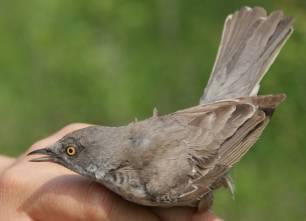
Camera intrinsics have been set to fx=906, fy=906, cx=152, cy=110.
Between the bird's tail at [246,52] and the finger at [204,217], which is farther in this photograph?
the bird's tail at [246,52]

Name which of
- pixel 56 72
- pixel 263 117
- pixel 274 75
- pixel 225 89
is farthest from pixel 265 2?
pixel 263 117

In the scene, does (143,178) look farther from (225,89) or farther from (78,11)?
(78,11)

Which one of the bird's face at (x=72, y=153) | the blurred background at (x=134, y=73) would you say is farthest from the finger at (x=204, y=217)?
the blurred background at (x=134, y=73)

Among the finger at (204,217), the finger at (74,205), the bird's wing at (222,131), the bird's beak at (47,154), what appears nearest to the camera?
the finger at (74,205)

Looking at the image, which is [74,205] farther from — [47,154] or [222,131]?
[222,131]

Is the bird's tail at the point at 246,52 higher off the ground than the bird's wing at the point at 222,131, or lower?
higher

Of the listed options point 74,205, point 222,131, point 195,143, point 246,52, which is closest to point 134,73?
point 246,52

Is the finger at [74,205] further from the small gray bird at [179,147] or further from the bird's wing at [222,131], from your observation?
the bird's wing at [222,131]
